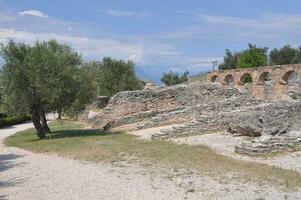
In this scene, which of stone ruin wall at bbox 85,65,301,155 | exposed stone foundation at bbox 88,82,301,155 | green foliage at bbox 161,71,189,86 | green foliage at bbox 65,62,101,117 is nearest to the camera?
stone ruin wall at bbox 85,65,301,155

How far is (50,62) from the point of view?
22.2 meters

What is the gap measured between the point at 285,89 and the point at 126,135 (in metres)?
23.3

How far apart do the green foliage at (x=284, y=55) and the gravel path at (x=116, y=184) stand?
7086 centimetres

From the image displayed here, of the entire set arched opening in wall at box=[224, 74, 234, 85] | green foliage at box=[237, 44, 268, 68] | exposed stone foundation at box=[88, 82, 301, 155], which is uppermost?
green foliage at box=[237, 44, 268, 68]

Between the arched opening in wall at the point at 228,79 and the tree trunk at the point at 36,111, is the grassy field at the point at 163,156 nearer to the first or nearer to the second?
the tree trunk at the point at 36,111

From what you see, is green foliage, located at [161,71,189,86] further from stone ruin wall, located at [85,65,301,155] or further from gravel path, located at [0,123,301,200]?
gravel path, located at [0,123,301,200]

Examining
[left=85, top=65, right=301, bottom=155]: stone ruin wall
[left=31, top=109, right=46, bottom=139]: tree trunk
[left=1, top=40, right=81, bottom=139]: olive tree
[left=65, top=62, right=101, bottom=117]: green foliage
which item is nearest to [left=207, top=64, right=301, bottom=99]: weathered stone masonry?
[left=85, top=65, right=301, bottom=155]: stone ruin wall

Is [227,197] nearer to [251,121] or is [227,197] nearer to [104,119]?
[251,121]

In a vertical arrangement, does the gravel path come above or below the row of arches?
below

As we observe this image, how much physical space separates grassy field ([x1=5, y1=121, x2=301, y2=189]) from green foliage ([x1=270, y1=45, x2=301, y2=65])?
6440 cm

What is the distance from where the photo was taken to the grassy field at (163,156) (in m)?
11.4

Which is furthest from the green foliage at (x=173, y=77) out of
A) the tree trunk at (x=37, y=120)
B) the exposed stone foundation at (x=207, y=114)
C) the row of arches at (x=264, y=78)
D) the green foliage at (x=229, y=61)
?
the tree trunk at (x=37, y=120)

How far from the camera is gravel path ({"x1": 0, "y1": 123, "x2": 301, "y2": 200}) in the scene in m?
9.74

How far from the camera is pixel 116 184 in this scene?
11.0 meters
